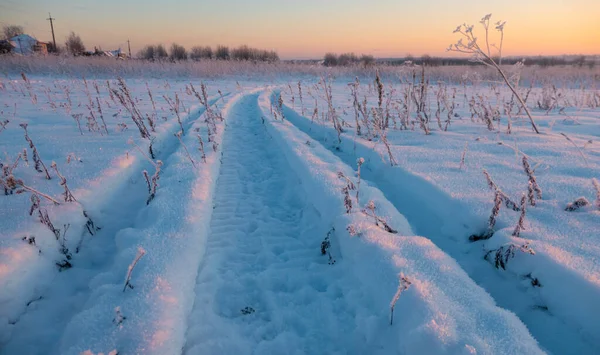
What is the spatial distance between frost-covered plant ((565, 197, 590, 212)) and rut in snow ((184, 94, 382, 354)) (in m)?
1.73

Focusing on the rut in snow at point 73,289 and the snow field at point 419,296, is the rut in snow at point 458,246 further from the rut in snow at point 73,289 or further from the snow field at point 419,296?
the rut in snow at point 73,289

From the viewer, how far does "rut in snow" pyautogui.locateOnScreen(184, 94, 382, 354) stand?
1677 millimetres

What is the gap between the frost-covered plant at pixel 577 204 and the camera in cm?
227

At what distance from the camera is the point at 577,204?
2.29 meters

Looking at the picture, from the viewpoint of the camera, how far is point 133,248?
2.12 meters

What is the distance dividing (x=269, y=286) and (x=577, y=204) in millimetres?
2291

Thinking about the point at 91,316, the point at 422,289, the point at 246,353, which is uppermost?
the point at 422,289

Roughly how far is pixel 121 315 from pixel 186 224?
92 cm

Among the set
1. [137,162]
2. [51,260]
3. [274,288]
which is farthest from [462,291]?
[137,162]

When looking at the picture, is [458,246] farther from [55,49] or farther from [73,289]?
[55,49]

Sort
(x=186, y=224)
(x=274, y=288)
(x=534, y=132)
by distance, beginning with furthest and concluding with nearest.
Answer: (x=534, y=132) → (x=186, y=224) → (x=274, y=288)

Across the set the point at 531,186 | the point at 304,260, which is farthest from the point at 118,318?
the point at 531,186

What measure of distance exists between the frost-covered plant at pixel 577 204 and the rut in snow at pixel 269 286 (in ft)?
5.68

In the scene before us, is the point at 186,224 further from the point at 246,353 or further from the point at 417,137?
the point at 417,137
